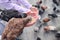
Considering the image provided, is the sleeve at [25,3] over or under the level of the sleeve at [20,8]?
over

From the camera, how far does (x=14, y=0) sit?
87 centimetres

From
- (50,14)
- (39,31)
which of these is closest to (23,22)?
(39,31)

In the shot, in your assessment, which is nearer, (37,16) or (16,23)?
(16,23)

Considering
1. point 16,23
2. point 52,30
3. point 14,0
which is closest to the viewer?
point 16,23

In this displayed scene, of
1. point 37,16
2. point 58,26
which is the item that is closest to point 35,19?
point 37,16

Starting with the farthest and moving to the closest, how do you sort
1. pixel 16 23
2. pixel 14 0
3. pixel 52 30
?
pixel 14 0 → pixel 52 30 → pixel 16 23

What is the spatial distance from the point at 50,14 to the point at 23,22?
24cm

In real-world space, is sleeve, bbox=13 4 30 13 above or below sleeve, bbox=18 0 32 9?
below

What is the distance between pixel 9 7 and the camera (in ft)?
→ 2.76

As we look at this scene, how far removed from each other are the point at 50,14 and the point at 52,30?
12 cm

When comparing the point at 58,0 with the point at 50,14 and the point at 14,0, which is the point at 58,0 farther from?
the point at 14,0

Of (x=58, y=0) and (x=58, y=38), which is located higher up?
(x=58, y=0)

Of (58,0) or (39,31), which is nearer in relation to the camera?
(39,31)

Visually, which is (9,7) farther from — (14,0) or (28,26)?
(28,26)
